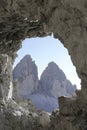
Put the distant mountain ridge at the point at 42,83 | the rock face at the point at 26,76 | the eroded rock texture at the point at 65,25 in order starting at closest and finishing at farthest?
the eroded rock texture at the point at 65,25
the distant mountain ridge at the point at 42,83
the rock face at the point at 26,76

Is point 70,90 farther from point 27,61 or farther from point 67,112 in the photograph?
point 67,112

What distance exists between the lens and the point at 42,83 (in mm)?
69750

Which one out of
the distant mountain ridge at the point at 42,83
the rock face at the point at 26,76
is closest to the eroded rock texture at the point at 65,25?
the distant mountain ridge at the point at 42,83

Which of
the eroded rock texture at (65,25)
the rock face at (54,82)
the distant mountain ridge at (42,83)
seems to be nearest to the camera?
the eroded rock texture at (65,25)

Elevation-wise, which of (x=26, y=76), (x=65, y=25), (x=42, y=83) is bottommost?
(x=65, y=25)

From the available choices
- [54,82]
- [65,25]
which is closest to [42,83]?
[54,82]

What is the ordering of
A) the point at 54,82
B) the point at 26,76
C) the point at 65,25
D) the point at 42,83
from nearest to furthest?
Result: the point at 65,25, the point at 26,76, the point at 42,83, the point at 54,82

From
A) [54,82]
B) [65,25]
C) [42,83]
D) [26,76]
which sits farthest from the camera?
[54,82]

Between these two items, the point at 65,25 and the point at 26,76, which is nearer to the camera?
the point at 65,25

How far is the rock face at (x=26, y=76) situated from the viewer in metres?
64.5

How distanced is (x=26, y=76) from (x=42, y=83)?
4395 mm

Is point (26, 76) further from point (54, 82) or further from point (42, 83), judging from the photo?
point (54, 82)

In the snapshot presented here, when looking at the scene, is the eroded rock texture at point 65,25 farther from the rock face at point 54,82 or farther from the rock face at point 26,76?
the rock face at point 54,82

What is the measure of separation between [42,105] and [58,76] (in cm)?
1576
